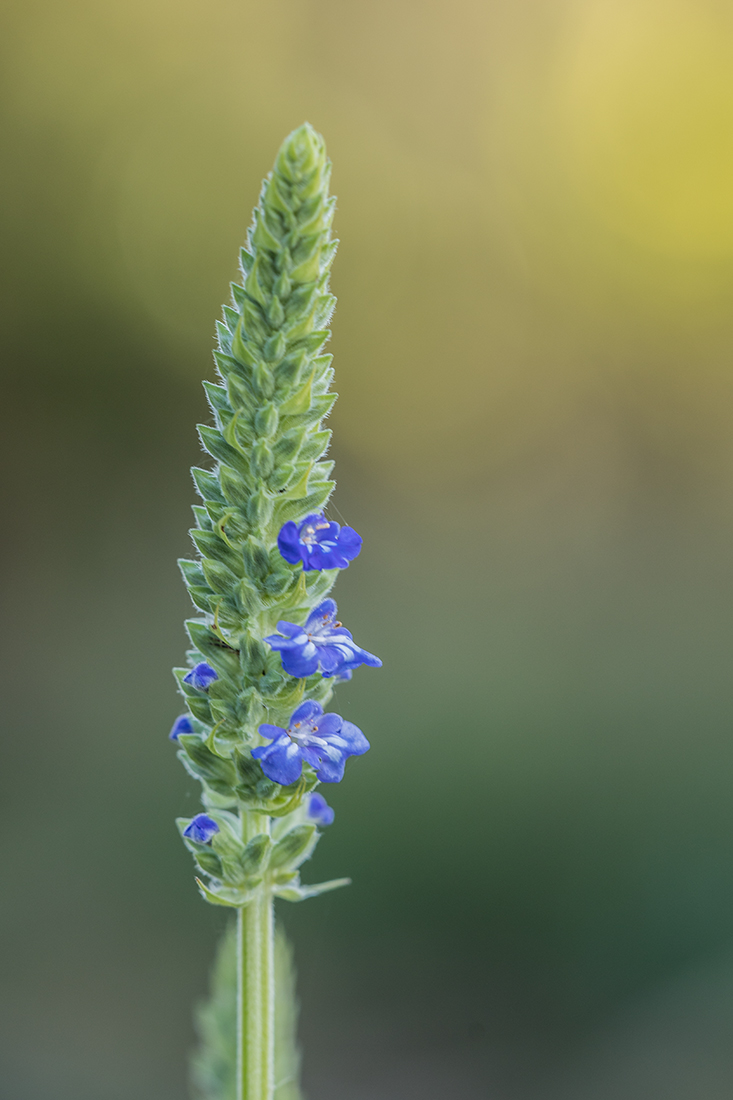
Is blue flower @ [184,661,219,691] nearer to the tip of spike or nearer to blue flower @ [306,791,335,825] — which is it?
blue flower @ [306,791,335,825]

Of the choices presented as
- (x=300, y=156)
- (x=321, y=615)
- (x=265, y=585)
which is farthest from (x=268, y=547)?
(x=300, y=156)

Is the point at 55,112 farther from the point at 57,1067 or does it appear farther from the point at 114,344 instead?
the point at 57,1067

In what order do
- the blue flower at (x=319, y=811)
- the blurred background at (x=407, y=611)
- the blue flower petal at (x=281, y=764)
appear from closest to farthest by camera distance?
the blue flower petal at (x=281, y=764)
the blue flower at (x=319, y=811)
the blurred background at (x=407, y=611)

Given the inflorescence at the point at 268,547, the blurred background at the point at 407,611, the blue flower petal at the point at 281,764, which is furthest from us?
the blurred background at the point at 407,611

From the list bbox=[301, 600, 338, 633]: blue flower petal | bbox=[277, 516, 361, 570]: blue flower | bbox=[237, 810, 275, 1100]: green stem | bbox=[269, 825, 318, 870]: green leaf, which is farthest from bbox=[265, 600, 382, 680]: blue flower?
bbox=[237, 810, 275, 1100]: green stem

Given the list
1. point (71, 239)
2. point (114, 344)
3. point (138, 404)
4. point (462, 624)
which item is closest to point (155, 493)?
point (138, 404)

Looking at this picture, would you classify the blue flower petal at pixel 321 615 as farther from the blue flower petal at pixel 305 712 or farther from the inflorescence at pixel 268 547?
the blue flower petal at pixel 305 712

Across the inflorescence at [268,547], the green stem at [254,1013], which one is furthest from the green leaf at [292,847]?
A: the green stem at [254,1013]
